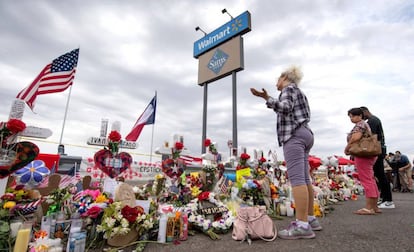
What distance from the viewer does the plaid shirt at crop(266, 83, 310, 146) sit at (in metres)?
2.09

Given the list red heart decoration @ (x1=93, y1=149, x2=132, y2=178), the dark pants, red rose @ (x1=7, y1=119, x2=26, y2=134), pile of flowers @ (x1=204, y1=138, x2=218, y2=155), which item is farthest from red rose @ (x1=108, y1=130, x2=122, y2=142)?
the dark pants

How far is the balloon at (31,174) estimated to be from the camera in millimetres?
2869

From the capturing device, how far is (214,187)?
11.5 feet

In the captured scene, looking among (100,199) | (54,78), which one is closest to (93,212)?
(100,199)

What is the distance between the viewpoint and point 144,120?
289 inches

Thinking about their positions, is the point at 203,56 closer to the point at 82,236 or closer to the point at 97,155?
the point at 97,155

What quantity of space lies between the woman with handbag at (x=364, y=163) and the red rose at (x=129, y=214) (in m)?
2.73

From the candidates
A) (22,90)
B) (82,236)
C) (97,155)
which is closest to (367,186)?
(82,236)

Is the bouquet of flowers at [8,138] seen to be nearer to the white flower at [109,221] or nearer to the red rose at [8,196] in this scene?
the red rose at [8,196]

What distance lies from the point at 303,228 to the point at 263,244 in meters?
0.40

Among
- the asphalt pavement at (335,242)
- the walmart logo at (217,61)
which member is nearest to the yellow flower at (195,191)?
the asphalt pavement at (335,242)

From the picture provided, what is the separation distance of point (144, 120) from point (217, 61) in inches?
350

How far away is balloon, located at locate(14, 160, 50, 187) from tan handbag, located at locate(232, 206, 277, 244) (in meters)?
2.73

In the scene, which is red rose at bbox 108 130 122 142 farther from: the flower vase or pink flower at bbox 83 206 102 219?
the flower vase
